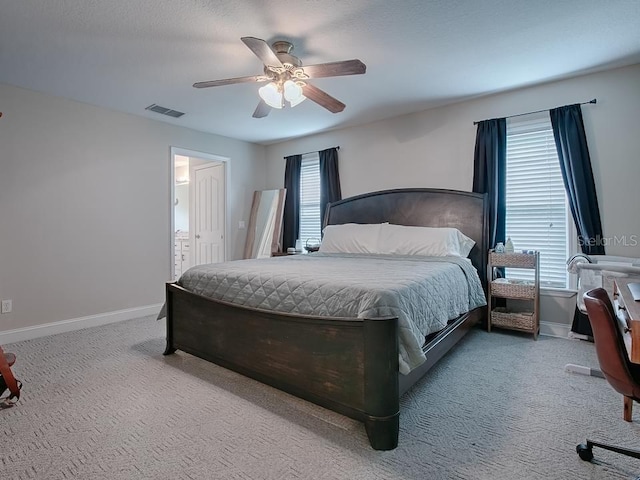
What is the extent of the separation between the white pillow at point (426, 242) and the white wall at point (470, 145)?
2.30 ft

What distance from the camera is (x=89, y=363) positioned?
2.80 m

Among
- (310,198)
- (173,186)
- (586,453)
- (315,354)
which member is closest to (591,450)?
(586,453)

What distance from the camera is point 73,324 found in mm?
3807

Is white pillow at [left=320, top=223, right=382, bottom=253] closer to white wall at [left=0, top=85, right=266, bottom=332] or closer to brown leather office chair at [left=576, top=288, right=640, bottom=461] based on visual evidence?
white wall at [left=0, top=85, right=266, bottom=332]

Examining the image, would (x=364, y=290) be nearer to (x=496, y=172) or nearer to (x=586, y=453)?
(x=586, y=453)

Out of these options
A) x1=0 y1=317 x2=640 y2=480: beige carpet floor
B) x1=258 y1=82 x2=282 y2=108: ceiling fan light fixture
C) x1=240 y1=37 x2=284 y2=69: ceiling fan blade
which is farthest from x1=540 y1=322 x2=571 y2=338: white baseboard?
x1=240 y1=37 x2=284 y2=69: ceiling fan blade

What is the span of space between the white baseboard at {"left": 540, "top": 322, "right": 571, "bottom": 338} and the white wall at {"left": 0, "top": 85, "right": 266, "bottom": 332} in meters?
4.51

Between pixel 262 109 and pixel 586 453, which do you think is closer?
pixel 586 453

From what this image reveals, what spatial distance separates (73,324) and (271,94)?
332 cm

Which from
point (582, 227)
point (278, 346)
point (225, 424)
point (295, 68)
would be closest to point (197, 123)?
point (295, 68)

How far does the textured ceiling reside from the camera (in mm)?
2238

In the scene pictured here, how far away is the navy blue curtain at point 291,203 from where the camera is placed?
18.0 feet

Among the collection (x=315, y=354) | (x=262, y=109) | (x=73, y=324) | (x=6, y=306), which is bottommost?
(x=73, y=324)

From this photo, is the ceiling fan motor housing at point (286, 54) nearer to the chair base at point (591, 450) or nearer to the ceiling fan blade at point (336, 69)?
the ceiling fan blade at point (336, 69)
